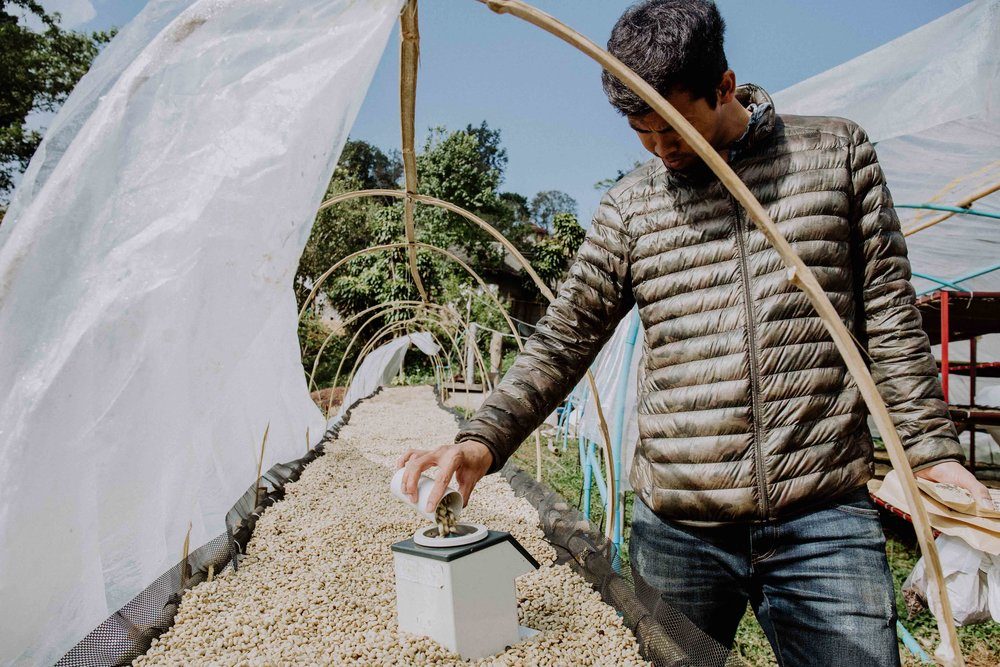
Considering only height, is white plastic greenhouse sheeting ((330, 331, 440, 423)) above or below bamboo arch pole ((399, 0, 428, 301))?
below

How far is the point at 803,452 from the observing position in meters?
1.03

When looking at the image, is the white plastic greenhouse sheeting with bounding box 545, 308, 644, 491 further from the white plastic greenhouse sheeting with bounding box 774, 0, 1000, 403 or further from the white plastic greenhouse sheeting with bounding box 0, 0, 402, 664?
the white plastic greenhouse sheeting with bounding box 0, 0, 402, 664

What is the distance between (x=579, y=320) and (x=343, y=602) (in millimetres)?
1099

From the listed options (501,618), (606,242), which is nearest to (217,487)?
(501,618)

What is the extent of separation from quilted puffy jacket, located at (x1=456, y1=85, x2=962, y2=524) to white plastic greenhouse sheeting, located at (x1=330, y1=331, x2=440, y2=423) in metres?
6.58

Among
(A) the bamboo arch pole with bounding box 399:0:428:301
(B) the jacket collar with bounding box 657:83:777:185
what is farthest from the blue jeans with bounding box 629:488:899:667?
(A) the bamboo arch pole with bounding box 399:0:428:301

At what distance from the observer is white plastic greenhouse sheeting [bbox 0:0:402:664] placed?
3.59 feet

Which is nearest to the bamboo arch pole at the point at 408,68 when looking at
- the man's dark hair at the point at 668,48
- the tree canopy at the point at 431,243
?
the man's dark hair at the point at 668,48

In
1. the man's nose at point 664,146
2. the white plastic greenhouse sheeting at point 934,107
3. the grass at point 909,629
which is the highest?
the white plastic greenhouse sheeting at point 934,107

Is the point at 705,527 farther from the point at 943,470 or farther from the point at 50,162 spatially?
the point at 50,162

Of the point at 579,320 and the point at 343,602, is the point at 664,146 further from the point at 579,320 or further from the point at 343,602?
the point at 343,602

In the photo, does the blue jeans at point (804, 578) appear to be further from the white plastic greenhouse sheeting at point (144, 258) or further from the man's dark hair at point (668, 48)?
the white plastic greenhouse sheeting at point (144, 258)

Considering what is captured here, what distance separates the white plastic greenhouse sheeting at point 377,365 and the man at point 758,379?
6.58 meters

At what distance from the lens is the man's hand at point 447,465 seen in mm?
1005
